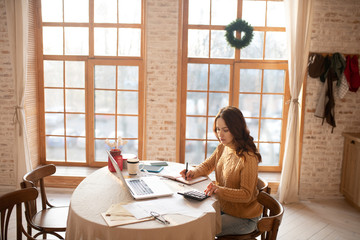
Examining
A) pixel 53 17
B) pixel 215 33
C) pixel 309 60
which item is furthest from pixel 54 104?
pixel 309 60

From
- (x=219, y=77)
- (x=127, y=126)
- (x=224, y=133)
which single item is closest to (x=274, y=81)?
Result: (x=219, y=77)

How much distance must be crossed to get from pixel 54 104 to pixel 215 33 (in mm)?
2801

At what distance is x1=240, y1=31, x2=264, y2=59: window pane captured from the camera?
203 inches

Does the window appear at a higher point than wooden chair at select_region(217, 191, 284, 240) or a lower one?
higher

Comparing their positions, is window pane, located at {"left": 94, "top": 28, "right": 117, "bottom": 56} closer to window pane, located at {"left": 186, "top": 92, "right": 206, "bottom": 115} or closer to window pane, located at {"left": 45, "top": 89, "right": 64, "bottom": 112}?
window pane, located at {"left": 45, "top": 89, "right": 64, "bottom": 112}

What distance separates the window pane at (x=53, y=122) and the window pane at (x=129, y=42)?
143cm

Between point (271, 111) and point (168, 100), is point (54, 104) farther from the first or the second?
point (271, 111)

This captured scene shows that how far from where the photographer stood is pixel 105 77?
5254mm

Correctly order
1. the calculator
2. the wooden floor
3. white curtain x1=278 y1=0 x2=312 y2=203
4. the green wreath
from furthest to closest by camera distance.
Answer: the green wreath, white curtain x1=278 y1=0 x2=312 y2=203, the wooden floor, the calculator

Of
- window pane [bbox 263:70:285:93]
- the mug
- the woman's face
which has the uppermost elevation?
window pane [bbox 263:70:285:93]

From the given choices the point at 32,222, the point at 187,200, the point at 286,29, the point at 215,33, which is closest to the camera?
the point at 187,200

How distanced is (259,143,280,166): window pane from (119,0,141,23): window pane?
9.21 feet

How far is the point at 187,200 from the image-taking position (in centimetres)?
247

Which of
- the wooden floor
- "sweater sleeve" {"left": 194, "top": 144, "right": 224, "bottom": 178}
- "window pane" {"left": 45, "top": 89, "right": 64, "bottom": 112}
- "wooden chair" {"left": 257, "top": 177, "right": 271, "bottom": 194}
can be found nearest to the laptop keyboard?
"sweater sleeve" {"left": 194, "top": 144, "right": 224, "bottom": 178}
